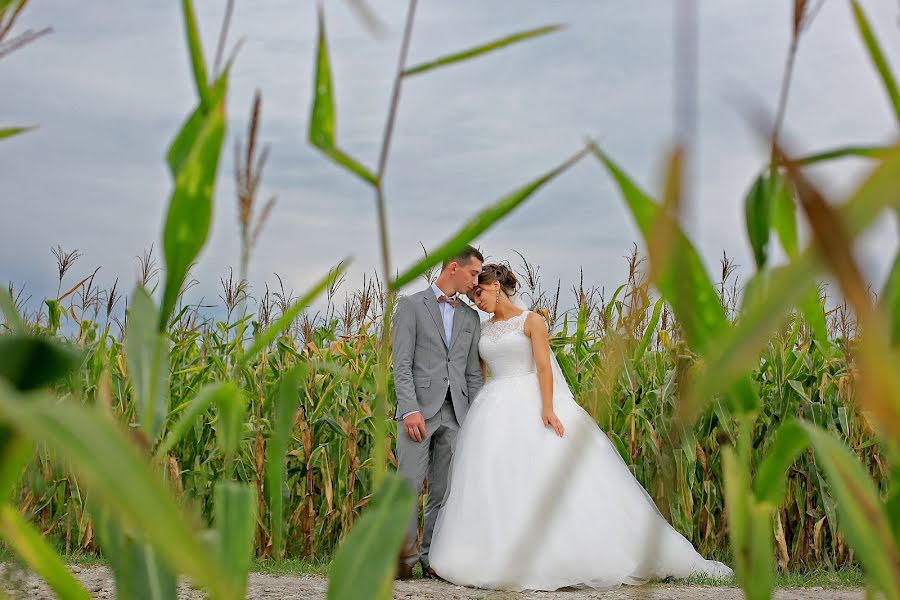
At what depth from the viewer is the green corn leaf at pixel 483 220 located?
0.70 meters

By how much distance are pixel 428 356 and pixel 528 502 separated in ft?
3.54

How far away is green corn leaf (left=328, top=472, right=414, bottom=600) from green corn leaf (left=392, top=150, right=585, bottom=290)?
18 centimetres

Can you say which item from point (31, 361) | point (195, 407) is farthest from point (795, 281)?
point (195, 407)

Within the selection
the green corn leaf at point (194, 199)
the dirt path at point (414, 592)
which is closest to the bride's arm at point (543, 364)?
the dirt path at point (414, 592)

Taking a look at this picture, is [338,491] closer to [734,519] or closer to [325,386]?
[325,386]

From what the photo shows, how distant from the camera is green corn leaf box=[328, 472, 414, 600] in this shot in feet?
2.33

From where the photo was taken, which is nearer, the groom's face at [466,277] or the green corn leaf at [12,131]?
the green corn leaf at [12,131]

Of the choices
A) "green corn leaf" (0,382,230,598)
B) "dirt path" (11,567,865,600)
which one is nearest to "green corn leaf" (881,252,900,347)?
"green corn leaf" (0,382,230,598)

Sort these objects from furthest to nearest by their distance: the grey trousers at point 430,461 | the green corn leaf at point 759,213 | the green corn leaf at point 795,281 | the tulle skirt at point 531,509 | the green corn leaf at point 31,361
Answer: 1. the grey trousers at point 430,461
2. the tulle skirt at point 531,509
3. the green corn leaf at point 759,213
4. the green corn leaf at point 31,361
5. the green corn leaf at point 795,281

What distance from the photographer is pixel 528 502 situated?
5152mm

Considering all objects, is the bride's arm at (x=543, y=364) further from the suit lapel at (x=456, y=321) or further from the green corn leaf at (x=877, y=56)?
the green corn leaf at (x=877, y=56)

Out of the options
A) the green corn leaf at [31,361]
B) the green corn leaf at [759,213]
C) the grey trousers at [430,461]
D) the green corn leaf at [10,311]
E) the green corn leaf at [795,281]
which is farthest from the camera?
the grey trousers at [430,461]

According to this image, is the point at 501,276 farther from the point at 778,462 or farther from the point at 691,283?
the point at 691,283

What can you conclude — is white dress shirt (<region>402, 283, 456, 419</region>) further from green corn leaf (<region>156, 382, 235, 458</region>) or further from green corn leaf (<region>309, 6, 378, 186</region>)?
green corn leaf (<region>309, 6, 378, 186</region>)
